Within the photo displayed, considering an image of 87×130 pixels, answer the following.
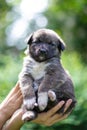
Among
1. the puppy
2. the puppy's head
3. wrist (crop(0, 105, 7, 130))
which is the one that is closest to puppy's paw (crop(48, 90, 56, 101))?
the puppy

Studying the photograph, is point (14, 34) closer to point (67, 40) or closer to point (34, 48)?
point (67, 40)

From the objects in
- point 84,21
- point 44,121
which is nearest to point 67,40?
point 84,21

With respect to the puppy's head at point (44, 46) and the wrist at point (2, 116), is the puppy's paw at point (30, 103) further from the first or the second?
the wrist at point (2, 116)

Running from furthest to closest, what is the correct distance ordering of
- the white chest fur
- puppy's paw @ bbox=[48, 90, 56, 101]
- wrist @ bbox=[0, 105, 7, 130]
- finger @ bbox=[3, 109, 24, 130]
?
wrist @ bbox=[0, 105, 7, 130] → finger @ bbox=[3, 109, 24, 130] → the white chest fur → puppy's paw @ bbox=[48, 90, 56, 101]

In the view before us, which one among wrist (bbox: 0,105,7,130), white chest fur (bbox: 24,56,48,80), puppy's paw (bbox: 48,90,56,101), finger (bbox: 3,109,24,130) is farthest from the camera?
wrist (bbox: 0,105,7,130)

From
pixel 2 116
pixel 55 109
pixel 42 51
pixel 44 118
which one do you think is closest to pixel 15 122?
pixel 2 116

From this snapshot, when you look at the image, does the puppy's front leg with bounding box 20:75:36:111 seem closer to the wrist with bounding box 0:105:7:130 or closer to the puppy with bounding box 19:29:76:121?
the puppy with bounding box 19:29:76:121

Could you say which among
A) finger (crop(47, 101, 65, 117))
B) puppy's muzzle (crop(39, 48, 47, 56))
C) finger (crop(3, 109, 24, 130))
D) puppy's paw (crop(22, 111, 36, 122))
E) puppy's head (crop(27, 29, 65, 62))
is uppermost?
puppy's head (crop(27, 29, 65, 62))

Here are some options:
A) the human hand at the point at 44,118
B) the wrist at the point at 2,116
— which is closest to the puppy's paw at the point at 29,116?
the human hand at the point at 44,118
